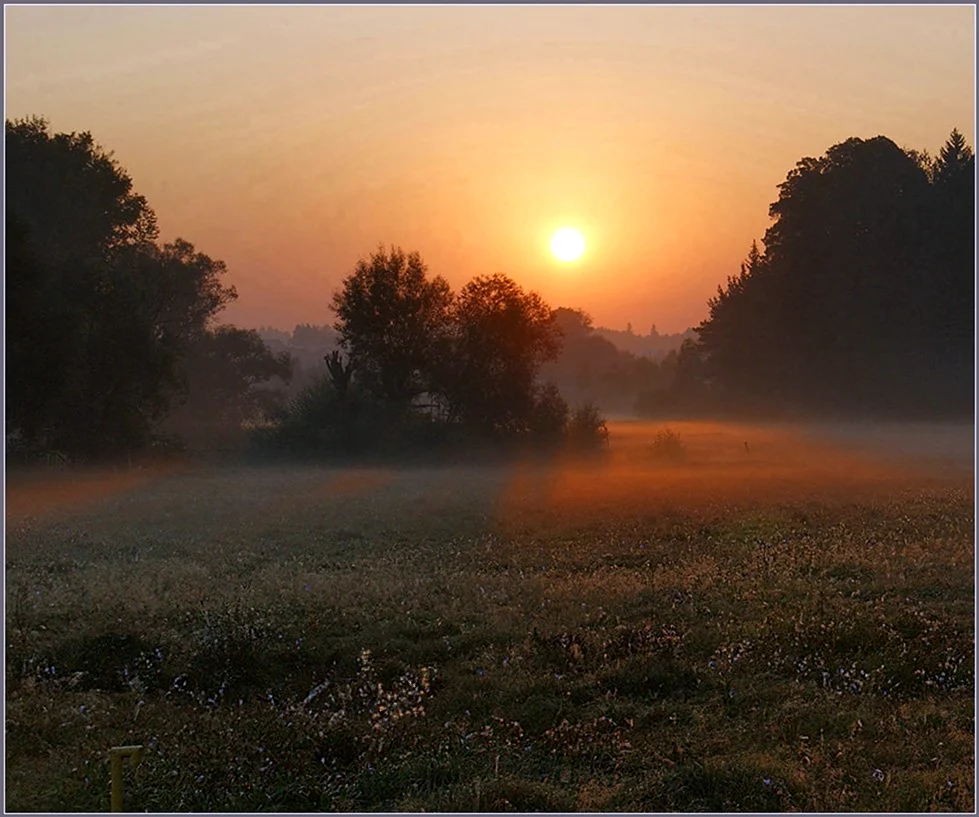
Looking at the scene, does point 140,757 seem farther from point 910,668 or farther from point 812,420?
point 812,420

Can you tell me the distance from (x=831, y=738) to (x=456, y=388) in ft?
118

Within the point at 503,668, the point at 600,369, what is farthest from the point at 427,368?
the point at 600,369

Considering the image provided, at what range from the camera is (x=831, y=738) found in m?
6.81

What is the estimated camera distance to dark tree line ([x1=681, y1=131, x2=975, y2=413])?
184ft

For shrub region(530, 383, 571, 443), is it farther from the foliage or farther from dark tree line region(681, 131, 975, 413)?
the foliage

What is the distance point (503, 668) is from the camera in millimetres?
8352

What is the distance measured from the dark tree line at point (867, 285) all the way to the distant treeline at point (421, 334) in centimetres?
12

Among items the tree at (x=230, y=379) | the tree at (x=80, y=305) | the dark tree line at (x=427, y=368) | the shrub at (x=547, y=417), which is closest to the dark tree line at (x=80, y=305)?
the tree at (x=80, y=305)

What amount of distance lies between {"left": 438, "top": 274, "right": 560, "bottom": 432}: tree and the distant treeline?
10cm

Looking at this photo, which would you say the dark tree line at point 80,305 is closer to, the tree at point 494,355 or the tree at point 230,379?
the tree at point 230,379

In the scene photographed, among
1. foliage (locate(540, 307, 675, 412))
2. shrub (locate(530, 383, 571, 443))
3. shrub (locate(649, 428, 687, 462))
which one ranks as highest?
foliage (locate(540, 307, 675, 412))

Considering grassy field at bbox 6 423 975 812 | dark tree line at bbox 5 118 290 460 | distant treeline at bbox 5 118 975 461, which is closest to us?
grassy field at bbox 6 423 975 812

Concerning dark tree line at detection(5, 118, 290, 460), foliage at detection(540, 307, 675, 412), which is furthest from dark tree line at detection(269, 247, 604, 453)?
foliage at detection(540, 307, 675, 412)

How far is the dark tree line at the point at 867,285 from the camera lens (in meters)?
55.9
